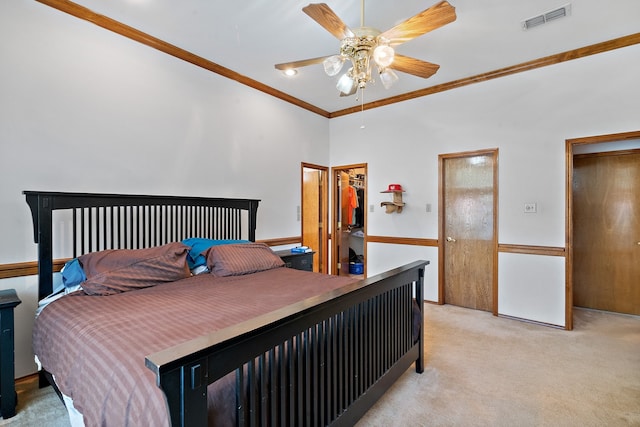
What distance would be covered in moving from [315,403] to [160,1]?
9.92ft

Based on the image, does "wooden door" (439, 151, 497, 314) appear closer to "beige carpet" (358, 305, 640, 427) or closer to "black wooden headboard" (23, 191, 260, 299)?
"beige carpet" (358, 305, 640, 427)

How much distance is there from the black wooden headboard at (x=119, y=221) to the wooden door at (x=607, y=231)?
173 inches

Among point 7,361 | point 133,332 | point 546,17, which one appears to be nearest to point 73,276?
point 7,361

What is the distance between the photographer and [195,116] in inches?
136

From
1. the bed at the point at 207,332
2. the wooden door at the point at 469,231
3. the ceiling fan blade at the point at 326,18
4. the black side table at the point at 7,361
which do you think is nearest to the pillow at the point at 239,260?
the bed at the point at 207,332

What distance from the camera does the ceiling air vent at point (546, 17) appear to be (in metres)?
2.59

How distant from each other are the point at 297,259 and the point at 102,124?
240cm

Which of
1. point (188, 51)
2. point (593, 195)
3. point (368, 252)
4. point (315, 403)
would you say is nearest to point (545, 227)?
point (593, 195)

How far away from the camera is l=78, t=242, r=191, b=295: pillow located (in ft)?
7.08

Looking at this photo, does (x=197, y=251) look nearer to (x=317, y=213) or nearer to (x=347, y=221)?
(x=317, y=213)

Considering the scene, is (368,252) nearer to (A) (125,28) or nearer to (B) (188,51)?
(B) (188,51)

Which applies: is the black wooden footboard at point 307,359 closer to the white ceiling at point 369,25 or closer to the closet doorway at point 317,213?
the white ceiling at point 369,25

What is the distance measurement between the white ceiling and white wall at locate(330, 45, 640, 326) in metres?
0.32

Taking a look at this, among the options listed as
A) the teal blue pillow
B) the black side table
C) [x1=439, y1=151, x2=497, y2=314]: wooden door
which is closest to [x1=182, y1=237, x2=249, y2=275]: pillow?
the teal blue pillow
